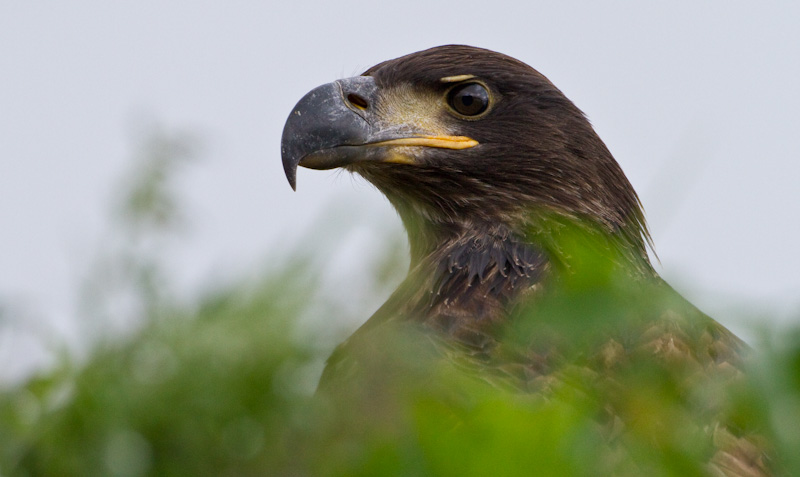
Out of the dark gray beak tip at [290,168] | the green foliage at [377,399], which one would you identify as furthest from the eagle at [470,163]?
the green foliage at [377,399]

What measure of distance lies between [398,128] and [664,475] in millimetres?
2890

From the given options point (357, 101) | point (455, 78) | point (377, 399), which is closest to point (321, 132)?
point (357, 101)

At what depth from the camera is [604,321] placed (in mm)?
1152

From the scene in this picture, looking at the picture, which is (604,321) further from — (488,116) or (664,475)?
(488,116)

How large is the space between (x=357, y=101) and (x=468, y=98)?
427mm

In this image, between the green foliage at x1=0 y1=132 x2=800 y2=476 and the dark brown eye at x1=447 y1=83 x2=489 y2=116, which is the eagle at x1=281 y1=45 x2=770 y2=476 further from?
the green foliage at x1=0 y1=132 x2=800 y2=476

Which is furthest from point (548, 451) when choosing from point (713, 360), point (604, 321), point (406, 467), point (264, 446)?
point (713, 360)

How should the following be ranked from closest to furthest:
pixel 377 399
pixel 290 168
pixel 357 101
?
1. pixel 377 399
2. pixel 290 168
3. pixel 357 101

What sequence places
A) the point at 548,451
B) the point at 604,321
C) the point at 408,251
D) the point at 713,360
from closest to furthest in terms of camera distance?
the point at 548,451, the point at 604,321, the point at 713,360, the point at 408,251

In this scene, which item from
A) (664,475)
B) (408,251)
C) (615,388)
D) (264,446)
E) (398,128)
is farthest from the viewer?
(408,251)

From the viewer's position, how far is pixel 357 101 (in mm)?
3852

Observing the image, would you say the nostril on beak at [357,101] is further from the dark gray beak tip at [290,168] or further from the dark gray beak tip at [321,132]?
the dark gray beak tip at [290,168]

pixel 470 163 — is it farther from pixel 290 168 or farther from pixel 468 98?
pixel 290 168

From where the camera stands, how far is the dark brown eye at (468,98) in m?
3.88
